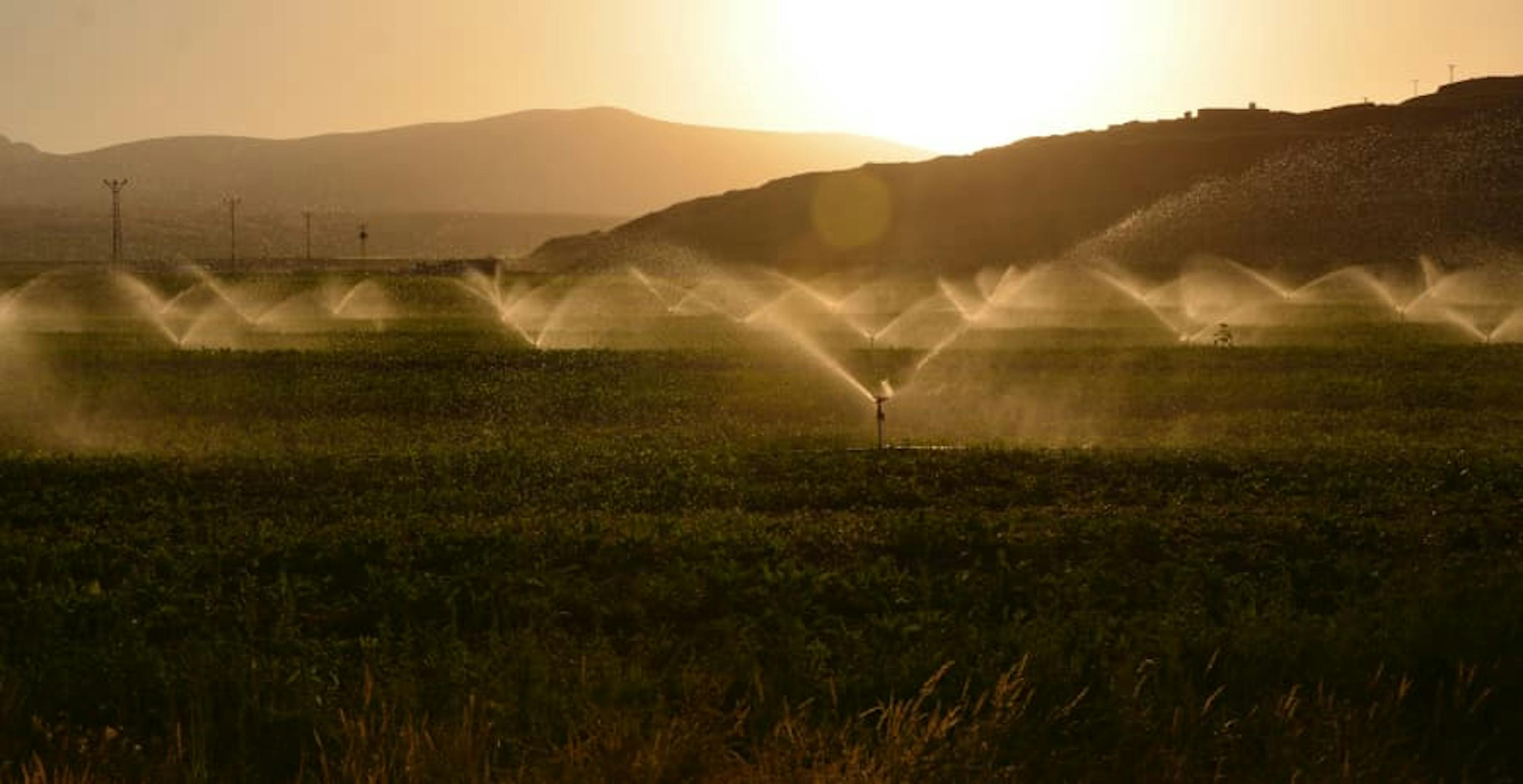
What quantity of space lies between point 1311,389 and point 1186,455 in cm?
1085

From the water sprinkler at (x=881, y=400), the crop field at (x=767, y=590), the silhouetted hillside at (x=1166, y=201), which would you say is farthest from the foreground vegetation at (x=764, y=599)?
the silhouetted hillside at (x=1166, y=201)

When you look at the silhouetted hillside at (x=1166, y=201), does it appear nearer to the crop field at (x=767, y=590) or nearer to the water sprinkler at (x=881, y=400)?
the water sprinkler at (x=881, y=400)

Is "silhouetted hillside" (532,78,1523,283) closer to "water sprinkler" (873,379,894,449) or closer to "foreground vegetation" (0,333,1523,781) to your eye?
"water sprinkler" (873,379,894,449)

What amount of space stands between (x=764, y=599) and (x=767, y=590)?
0.59ft

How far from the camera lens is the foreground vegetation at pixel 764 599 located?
25.1ft

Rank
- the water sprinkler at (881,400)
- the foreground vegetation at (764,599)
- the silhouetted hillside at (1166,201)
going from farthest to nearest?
the silhouetted hillside at (1166,201) < the water sprinkler at (881,400) < the foreground vegetation at (764,599)

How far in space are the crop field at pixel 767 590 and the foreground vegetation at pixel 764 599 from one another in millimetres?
47

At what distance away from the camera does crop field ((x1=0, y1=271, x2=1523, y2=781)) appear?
768 cm

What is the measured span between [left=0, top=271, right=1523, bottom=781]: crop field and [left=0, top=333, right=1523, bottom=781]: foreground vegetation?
0.05 metres

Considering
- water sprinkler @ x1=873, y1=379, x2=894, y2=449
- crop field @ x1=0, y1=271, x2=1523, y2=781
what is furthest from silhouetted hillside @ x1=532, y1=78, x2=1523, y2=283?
crop field @ x1=0, y1=271, x2=1523, y2=781

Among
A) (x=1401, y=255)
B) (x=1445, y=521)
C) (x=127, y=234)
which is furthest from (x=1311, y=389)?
(x=127, y=234)

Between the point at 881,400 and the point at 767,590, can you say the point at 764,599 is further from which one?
the point at 881,400

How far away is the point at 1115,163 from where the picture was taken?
113m

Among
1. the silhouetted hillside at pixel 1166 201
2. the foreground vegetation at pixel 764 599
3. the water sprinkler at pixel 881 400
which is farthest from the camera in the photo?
the silhouetted hillside at pixel 1166 201
